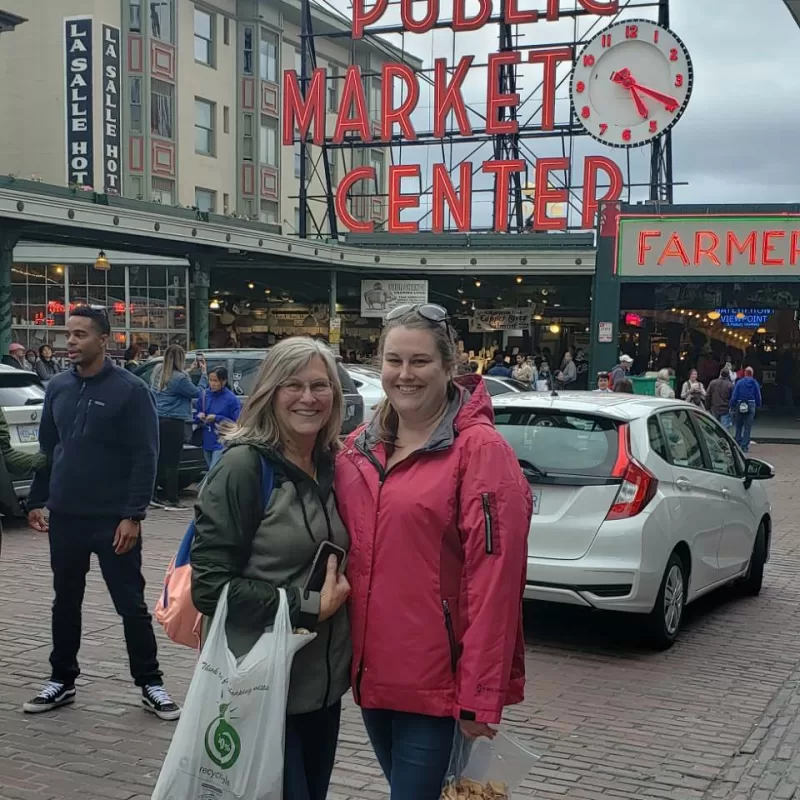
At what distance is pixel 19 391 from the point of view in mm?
10328

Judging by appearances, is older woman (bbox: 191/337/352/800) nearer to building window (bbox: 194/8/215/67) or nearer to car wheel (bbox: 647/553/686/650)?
car wheel (bbox: 647/553/686/650)

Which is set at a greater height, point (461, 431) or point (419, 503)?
point (461, 431)

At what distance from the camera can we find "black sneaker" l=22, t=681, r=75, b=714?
4.88 metres

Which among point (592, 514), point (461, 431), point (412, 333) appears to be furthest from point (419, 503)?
point (592, 514)

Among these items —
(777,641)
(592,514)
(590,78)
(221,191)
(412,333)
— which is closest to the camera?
(412,333)

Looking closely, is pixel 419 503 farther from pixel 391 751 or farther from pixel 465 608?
pixel 391 751

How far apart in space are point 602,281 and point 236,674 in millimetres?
23071

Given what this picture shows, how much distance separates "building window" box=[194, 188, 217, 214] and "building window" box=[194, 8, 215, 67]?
4.79m

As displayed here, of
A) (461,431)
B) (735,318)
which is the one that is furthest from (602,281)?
(461,431)

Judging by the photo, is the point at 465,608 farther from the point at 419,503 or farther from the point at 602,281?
the point at 602,281

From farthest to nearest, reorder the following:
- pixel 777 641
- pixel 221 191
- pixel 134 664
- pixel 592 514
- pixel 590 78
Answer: pixel 221 191 < pixel 590 78 < pixel 777 641 < pixel 592 514 < pixel 134 664

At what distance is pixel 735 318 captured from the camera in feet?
94.1

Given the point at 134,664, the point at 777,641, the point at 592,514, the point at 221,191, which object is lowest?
the point at 777,641

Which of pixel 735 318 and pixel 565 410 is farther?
pixel 735 318
